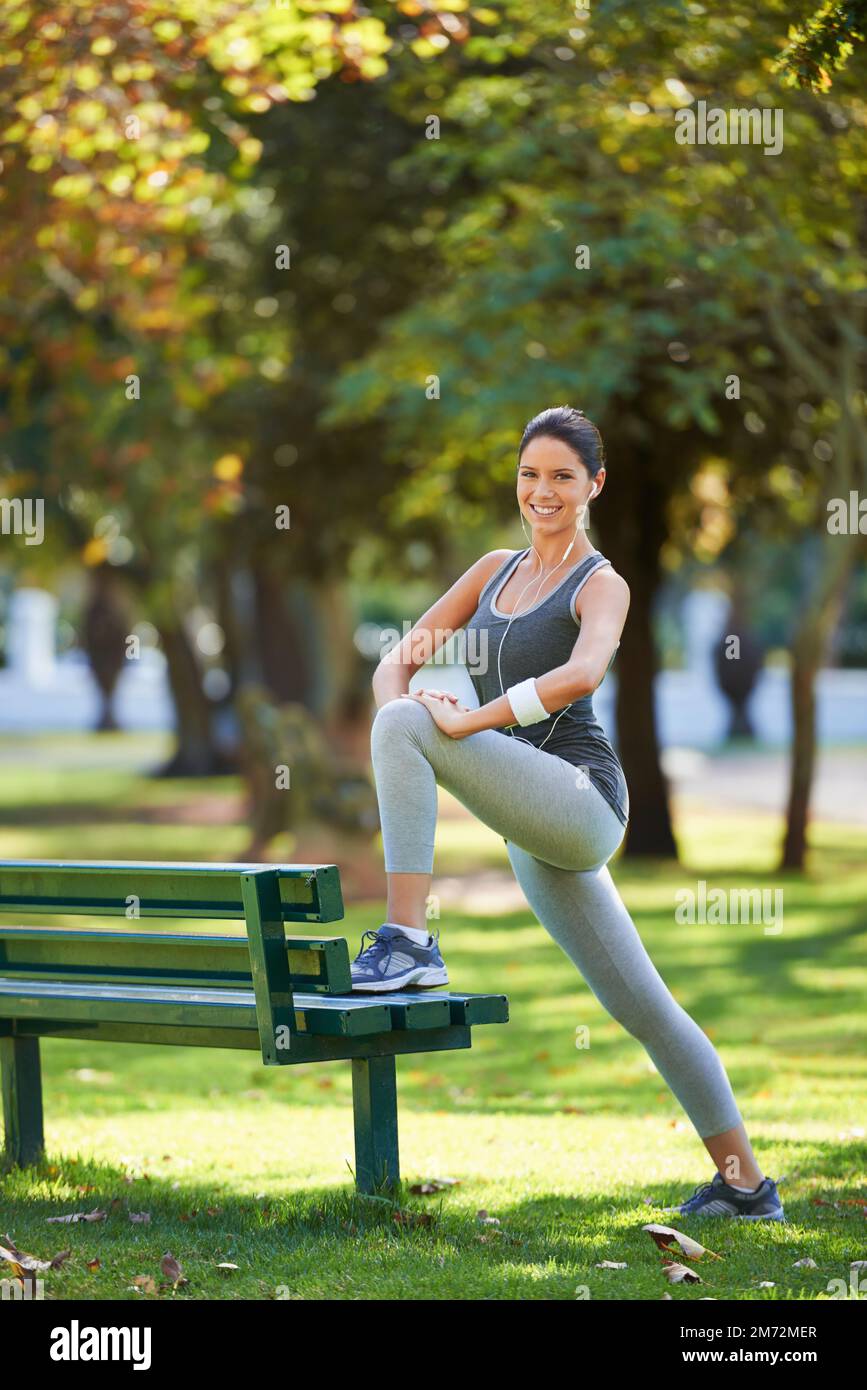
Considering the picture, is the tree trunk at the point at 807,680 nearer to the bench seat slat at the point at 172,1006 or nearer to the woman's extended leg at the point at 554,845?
the woman's extended leg at the point at 554,845

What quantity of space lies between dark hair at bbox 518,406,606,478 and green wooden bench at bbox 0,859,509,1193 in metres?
1.31

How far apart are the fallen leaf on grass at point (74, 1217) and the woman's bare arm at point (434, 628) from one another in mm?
1680

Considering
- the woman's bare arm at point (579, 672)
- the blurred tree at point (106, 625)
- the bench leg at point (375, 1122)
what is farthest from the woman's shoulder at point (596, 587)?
the blurred tree at point (106, 625)

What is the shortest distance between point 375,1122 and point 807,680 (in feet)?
45.3

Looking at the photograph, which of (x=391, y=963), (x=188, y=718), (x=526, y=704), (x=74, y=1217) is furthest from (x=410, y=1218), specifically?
(x=188, y=718)

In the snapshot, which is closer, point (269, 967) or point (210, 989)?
point (269, 967)

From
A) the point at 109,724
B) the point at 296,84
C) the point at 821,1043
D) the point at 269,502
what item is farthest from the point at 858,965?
the point at 109,724

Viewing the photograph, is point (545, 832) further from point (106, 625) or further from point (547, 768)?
point (106, 625)

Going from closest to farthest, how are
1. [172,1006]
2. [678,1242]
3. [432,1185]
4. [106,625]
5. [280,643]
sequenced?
[678,1242] → [172,1006] → [432,1185] → [280,643] → [106,625]

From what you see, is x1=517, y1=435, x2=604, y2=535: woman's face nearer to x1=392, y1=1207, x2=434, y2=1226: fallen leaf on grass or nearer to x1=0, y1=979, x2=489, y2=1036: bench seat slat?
x1=0, y1=979, x2=489, y2=1036: bench seat slat

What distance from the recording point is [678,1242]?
5.18 meters

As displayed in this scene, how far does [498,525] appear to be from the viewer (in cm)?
2389

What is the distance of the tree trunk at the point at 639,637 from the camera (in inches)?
789

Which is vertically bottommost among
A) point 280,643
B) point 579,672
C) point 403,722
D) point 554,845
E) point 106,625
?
point 554,845
